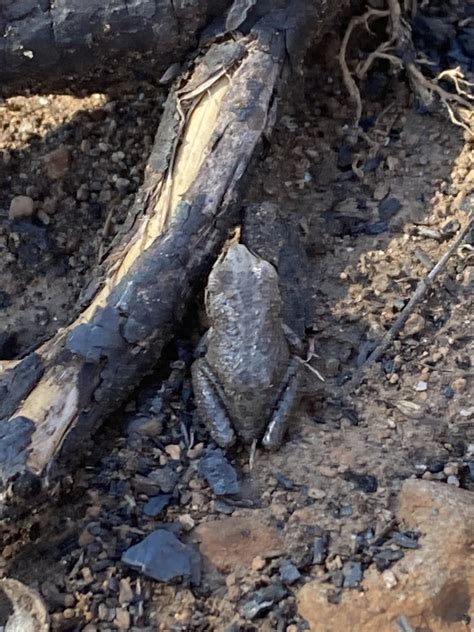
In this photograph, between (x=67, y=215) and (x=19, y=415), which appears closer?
(x=19, y=415)

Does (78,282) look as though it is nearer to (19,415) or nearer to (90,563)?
(19,415)

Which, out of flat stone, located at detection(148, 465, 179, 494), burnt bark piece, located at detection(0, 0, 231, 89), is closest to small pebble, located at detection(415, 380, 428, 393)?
flat stone, located at detection(148, 465, 179, 494)

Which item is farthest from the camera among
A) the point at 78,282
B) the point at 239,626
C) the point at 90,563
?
the point at 78,282

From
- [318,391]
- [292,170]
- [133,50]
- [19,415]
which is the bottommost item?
[318,391]

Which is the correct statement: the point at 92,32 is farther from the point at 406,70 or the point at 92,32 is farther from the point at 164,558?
the point at 164,558

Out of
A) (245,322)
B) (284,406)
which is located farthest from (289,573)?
(245,322)

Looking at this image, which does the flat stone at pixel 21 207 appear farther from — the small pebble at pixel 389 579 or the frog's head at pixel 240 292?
the small pebble at pixel 389 579

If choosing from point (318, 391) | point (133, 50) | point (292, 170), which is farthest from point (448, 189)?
point (133, 50)

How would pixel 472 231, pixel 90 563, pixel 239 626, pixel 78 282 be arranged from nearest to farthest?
pixel 239 626
pixel 90 563
pixel 472 231
pixel 78 282
